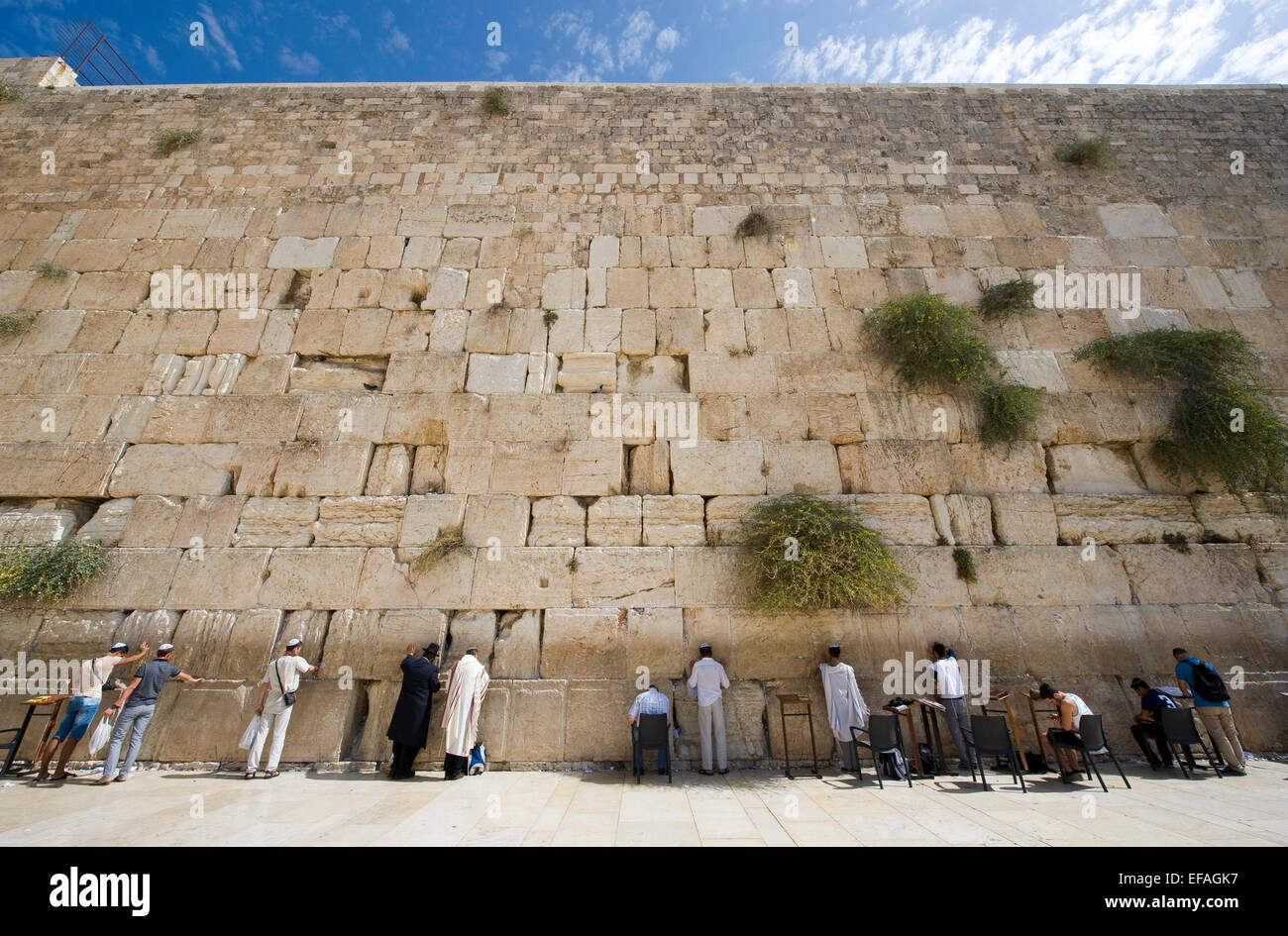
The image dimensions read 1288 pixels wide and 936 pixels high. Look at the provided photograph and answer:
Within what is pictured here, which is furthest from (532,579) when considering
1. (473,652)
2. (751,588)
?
(751,588)

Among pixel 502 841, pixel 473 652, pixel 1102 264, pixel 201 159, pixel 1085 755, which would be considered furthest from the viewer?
pixel 201 159

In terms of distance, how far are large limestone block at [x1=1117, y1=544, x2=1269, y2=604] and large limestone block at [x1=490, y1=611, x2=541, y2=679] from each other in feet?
21.2

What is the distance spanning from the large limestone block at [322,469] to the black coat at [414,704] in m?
2.32

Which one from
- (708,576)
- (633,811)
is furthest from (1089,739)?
(633,811)

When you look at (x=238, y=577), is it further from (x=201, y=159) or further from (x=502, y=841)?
(x=201, y=159)

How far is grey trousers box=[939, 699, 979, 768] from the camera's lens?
509 cm

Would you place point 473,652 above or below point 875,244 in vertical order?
below

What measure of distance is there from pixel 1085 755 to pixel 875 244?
21.1 feet

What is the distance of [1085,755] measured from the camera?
4.42 m

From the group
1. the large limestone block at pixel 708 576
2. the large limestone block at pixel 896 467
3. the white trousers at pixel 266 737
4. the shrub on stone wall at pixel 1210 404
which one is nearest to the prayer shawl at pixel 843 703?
the large limestone block at pixel 708 576

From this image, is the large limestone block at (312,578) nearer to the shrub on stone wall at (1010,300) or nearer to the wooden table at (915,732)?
the wooden table at (915,732)

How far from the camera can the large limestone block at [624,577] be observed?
5.78m

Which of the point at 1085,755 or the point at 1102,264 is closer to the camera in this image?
the point at 1085,755

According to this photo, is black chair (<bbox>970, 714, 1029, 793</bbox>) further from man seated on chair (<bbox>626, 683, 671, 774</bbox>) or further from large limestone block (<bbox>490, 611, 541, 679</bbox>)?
large limestone block (<bbox>490, 611, 541, 679</bbox>)
